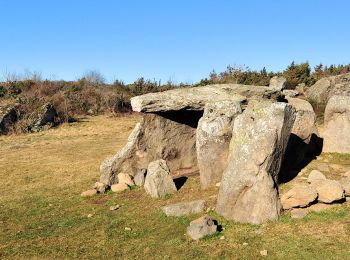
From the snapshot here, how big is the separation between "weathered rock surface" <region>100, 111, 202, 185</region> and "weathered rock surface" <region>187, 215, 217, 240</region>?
17.7 ft

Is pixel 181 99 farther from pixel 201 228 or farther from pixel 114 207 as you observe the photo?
pixel 201 228

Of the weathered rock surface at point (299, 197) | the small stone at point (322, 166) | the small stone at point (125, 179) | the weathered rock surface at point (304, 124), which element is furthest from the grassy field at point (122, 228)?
the weathered rock surface at point (304, 124)

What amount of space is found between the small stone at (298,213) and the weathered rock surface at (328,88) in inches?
631

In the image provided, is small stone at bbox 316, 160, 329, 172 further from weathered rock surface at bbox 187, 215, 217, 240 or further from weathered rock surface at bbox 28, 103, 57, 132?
weathered rock surface at bbox 28, 103, 57, 132

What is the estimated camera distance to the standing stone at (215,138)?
11984mm

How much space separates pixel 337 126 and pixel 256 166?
5.55 m

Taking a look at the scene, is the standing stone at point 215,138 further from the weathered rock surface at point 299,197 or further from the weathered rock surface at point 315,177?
the weathered rock surface at point 299,197

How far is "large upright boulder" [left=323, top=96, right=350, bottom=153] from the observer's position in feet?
45.8

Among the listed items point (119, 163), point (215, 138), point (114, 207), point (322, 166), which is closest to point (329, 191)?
point (322, 166)

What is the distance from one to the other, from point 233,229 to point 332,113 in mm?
Result: 6785

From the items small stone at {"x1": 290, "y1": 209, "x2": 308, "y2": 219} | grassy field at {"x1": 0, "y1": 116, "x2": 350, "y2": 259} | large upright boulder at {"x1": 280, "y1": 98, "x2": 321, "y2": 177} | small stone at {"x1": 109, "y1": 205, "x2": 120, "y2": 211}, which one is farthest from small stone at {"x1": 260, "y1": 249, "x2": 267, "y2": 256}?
small stone at {"x1": 109, "y1": 205, "x2": 120, "y2": 211}

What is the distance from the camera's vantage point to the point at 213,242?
9.02 metres

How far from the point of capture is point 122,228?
10484mm

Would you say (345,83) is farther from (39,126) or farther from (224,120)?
(39,126)
